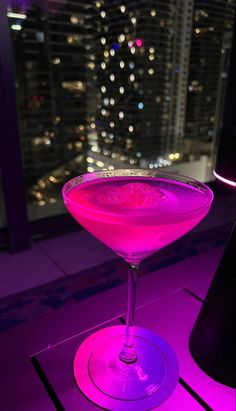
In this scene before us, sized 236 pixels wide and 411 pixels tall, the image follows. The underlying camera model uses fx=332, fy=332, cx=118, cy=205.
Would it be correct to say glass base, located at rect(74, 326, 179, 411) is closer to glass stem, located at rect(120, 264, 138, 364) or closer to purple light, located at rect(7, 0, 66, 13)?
glass stem, located at rect(120, 264, 138, 364)

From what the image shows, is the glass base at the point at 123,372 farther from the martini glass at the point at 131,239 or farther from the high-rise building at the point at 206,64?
the high-rise building at the point at 206,64

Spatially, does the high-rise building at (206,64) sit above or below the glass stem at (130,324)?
above

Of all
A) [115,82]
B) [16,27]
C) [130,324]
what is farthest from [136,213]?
[115,82]

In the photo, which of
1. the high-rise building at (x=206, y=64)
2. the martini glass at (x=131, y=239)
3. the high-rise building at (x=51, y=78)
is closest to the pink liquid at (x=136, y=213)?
the martini glass at (x=131, y=239)

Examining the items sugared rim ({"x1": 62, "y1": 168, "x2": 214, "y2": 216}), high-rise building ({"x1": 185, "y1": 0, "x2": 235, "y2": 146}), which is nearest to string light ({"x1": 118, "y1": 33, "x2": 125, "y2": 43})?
high-rise building ({"x1": 185, "y1": 0, "x2": 235, "y2": 146})

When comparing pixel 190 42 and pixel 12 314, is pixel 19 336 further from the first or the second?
pixel 190 42
